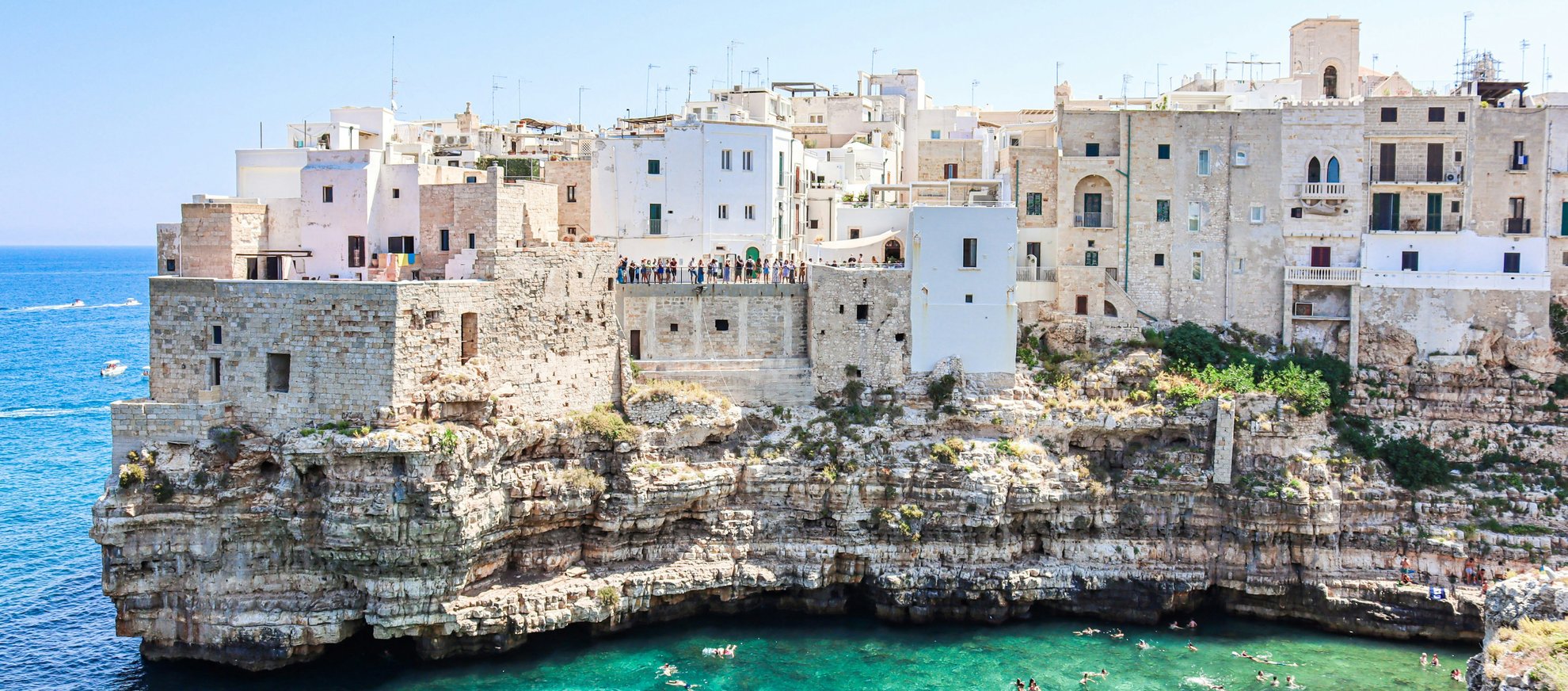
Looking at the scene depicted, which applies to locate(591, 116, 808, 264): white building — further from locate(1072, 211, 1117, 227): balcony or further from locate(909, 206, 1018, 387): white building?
locate(1072, 211, 1117, 227): balcony

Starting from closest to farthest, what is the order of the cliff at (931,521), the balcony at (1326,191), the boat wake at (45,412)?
1. the cliff at (931,521)
2. the balcony at (1326,191)
3. the boat wake at (45,412)

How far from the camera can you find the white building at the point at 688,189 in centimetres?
4156

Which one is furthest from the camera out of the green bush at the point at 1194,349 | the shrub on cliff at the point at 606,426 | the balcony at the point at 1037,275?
the balcony at the point at 1037,275

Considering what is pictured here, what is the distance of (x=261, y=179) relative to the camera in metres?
39.1

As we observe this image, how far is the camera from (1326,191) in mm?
40875

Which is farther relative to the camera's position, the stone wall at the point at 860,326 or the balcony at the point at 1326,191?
the balcony at the point at 1326,191

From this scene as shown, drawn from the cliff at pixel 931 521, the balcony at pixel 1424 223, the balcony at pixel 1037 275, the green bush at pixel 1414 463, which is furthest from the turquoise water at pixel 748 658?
the balcony at pixel 1424 223

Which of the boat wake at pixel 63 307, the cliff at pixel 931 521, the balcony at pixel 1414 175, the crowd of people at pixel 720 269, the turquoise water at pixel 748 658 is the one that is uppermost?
the balcony at pixel 1414 175

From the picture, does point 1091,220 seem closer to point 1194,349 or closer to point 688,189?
point 1194,349

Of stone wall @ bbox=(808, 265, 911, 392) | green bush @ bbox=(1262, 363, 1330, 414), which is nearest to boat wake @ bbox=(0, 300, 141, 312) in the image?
stone wall @ bbox=(808, 265, 911, 392)

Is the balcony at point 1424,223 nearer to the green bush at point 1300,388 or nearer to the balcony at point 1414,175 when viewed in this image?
the balcony at point 1414,175

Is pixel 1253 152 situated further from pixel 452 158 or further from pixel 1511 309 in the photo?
pixel 452 158

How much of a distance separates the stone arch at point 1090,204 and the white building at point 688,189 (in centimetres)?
939

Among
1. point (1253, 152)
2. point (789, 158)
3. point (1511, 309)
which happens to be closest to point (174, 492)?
point (789, 158)
